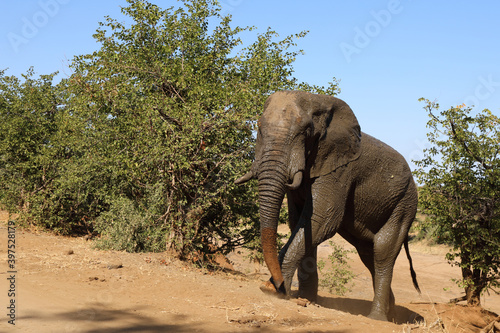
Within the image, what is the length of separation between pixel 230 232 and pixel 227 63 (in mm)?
4136

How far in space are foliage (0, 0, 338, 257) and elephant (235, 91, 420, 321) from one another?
2.41 m

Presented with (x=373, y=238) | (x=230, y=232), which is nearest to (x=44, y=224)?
(x=230, y=232)

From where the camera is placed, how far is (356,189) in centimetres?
797

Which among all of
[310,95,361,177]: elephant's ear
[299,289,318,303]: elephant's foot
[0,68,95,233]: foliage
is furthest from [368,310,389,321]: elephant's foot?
[0,68,95,233]: foliage

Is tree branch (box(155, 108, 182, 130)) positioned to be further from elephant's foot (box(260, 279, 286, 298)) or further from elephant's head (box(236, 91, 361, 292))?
elephant's foot (box(260, 279, 286, 298))

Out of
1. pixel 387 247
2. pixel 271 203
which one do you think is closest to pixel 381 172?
pixel 387 247

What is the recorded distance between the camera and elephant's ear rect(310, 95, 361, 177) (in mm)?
7266

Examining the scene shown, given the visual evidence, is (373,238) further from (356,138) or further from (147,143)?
(147,143)

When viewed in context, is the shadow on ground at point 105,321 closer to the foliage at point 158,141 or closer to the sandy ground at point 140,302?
the sandy ground at point 140,302

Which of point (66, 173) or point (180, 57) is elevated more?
point (180, 57)

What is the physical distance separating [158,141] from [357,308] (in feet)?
17.4

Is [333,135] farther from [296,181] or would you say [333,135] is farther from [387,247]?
[387,247]

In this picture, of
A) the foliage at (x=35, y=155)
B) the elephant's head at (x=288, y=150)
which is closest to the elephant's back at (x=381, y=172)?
the elephant's head at (x=288, y=150)

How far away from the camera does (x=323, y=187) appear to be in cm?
723
